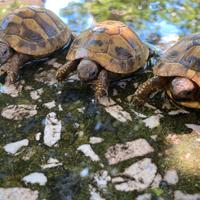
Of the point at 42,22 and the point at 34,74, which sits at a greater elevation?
the point at 42,22

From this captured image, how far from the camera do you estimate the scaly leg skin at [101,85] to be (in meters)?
5.06

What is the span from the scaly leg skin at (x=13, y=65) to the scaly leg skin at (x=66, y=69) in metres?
0.57

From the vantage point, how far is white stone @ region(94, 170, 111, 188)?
3.90m

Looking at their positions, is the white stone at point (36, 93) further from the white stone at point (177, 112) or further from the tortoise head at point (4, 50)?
the white stone at point (177, 112)

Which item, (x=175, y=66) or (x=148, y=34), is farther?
(x=148, y=34)

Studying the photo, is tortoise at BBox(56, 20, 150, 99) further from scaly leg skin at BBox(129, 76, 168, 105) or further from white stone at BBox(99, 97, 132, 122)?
scaly leg skin at BBox(129, 76, 168, 105)

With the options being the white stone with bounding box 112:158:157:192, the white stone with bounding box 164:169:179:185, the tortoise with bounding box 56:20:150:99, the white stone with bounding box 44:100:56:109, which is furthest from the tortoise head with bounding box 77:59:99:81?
the white stone with bounding box 164:169:179:185

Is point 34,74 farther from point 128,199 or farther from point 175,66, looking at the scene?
point 128,199

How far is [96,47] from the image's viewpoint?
5.14 meters

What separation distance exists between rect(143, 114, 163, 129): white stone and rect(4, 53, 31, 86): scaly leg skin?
188 cm

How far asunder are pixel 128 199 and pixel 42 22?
306 centimetres

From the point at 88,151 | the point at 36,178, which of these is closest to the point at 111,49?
the point at 88,151

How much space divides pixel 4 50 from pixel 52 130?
1.53 metres

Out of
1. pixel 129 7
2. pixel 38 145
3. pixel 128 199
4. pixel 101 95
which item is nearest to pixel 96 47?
pixel 101 95
